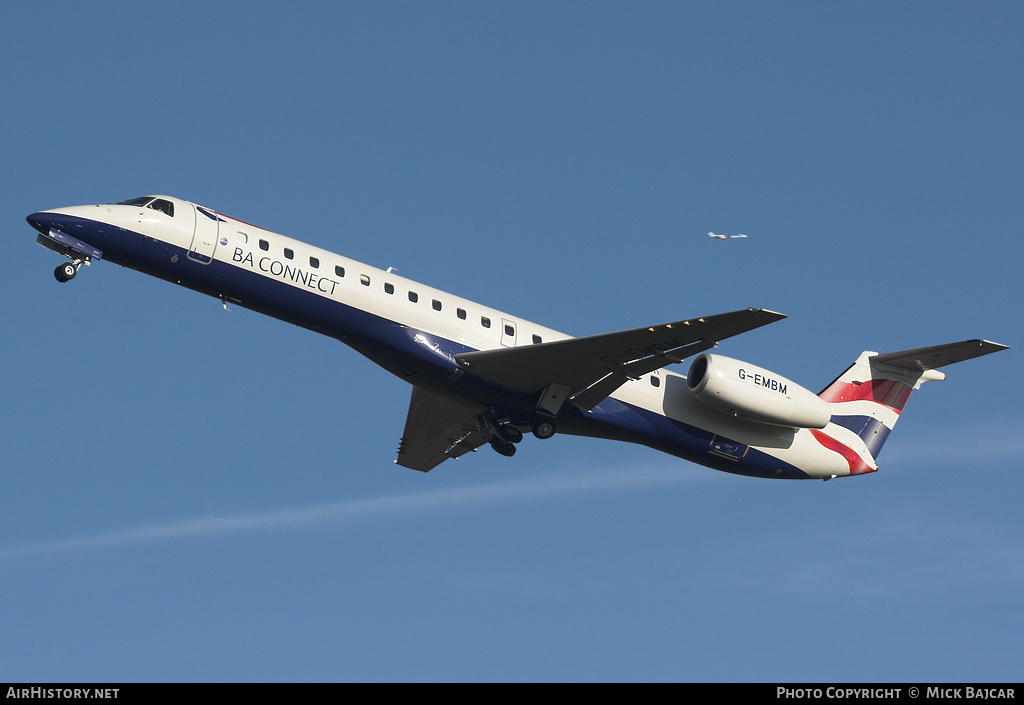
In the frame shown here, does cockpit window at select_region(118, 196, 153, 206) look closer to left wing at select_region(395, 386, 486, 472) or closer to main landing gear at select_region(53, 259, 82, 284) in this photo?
main landing gear at select_region(53, 259, 82, 284)

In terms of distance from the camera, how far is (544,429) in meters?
24.3

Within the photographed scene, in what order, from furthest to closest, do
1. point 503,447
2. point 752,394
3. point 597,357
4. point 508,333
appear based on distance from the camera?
1. point 503,447
2. point 752,394
3. point 508,333
4. point 597,357

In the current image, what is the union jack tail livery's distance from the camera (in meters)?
27.5

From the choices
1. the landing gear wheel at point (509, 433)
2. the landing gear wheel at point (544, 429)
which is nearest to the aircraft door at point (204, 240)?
the landing gear wheel at point (509, 433)

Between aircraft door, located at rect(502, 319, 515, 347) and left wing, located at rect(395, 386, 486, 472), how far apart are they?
2.94 meters

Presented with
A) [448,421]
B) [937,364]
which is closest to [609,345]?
[448,421]

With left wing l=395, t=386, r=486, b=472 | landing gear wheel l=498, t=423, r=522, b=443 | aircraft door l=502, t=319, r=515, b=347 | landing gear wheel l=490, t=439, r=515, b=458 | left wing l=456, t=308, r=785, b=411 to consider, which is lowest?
landing gear wheel l=490, t=439, r=515, b=458

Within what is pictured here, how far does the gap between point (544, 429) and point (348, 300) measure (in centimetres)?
496

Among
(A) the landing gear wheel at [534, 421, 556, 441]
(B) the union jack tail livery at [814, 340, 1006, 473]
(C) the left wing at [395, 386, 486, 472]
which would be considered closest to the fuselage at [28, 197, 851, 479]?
(A) the landing gear wheel at [534, 421, 556, 441]

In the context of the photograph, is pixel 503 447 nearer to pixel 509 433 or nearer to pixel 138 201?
pixel 509 433

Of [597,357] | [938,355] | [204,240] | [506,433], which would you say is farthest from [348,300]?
[938,355]

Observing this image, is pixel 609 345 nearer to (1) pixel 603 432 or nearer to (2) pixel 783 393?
(1) pixel 603 432

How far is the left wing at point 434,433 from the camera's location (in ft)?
89.5
